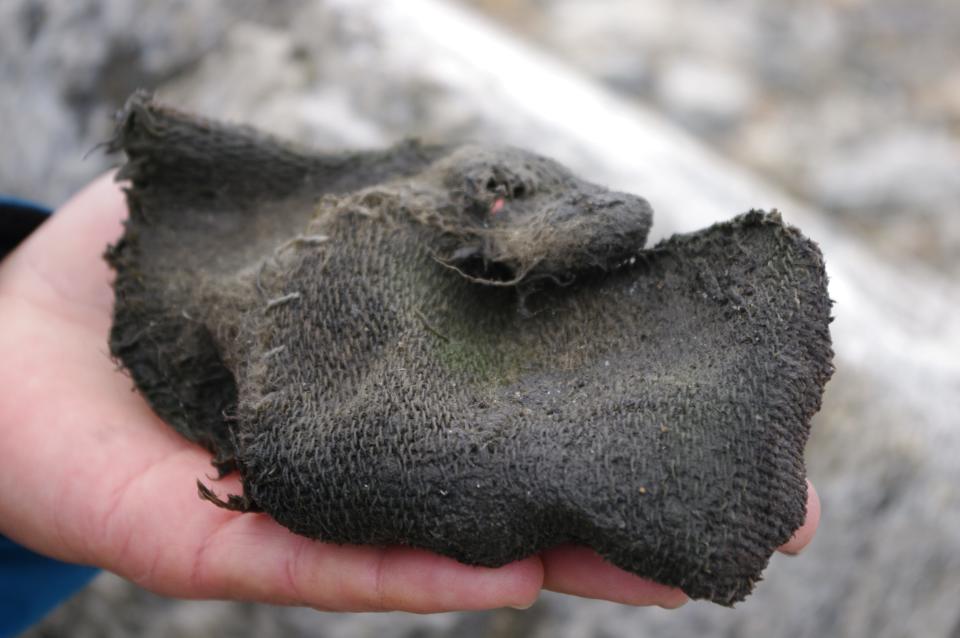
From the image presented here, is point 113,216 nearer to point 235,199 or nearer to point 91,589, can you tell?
point 235,199

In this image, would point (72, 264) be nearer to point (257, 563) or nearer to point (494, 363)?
point (257, 563)

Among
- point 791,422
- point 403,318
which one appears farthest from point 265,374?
point 791,422

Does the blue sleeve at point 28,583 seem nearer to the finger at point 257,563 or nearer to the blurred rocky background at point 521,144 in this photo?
the finger at point 257,563

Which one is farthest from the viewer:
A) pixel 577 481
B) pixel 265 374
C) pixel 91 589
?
pixel 91 589

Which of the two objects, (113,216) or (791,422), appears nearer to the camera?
(791,422)

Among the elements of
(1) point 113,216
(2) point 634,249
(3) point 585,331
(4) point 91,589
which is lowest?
(4) point 91,589

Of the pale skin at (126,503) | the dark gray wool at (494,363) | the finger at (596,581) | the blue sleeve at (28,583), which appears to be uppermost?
the dark gray wool at (494,363)

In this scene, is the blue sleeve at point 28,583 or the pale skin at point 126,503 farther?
the blue sleeve at point 28,583

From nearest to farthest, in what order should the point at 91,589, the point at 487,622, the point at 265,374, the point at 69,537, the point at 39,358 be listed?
the point at 265,374
the point at 69,537
the point at 39,358
the point at 487,622
the point at 91,589

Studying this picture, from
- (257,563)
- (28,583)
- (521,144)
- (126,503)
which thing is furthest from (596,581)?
(521,144)

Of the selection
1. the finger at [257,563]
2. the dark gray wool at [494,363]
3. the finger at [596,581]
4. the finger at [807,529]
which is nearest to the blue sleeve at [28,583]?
the finger at [257,563]
